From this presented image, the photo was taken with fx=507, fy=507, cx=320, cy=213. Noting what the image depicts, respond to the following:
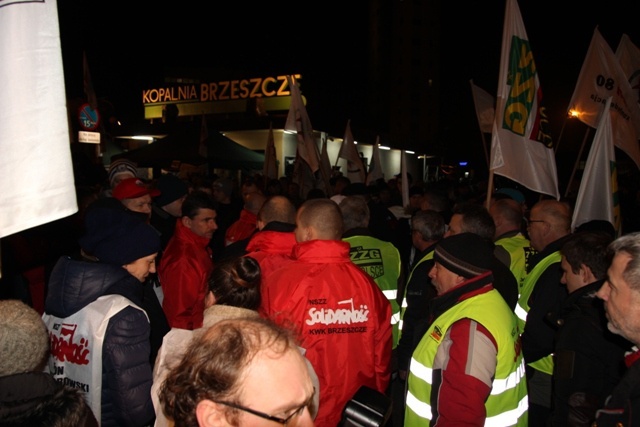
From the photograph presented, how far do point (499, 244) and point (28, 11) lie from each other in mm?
5165

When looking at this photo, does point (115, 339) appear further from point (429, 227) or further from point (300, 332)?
point (429, 227)

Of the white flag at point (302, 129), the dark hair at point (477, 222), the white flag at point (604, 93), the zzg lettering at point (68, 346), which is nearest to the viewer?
the zzg lettering at point (68, 346)

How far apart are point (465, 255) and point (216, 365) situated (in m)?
1.96

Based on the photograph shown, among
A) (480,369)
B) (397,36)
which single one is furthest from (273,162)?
(397,36)

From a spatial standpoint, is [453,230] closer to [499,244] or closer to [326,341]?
[499,244]

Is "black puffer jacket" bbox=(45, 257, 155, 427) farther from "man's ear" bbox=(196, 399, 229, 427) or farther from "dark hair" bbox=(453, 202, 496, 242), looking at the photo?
"dark hair" bbox=(453, 202, 496, 242)

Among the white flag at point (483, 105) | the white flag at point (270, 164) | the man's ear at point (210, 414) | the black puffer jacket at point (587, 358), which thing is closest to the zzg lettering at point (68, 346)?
the man's ear at point (210, 414)

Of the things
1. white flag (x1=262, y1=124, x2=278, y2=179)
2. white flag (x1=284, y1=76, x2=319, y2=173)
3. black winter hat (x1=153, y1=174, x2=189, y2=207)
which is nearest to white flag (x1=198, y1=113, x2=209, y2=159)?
white flag (x1=262, y1=124, x2=278, y2=179)

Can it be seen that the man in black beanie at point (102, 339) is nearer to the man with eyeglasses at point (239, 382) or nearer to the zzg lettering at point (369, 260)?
the man with eyeglasses at point (239, 382)

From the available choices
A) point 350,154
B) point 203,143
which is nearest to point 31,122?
point 350,154

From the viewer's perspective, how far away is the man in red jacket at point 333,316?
350 cm

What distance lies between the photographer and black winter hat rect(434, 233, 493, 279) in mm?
3055

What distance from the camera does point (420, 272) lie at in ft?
16.2

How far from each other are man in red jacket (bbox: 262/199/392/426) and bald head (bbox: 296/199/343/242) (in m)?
0.18
